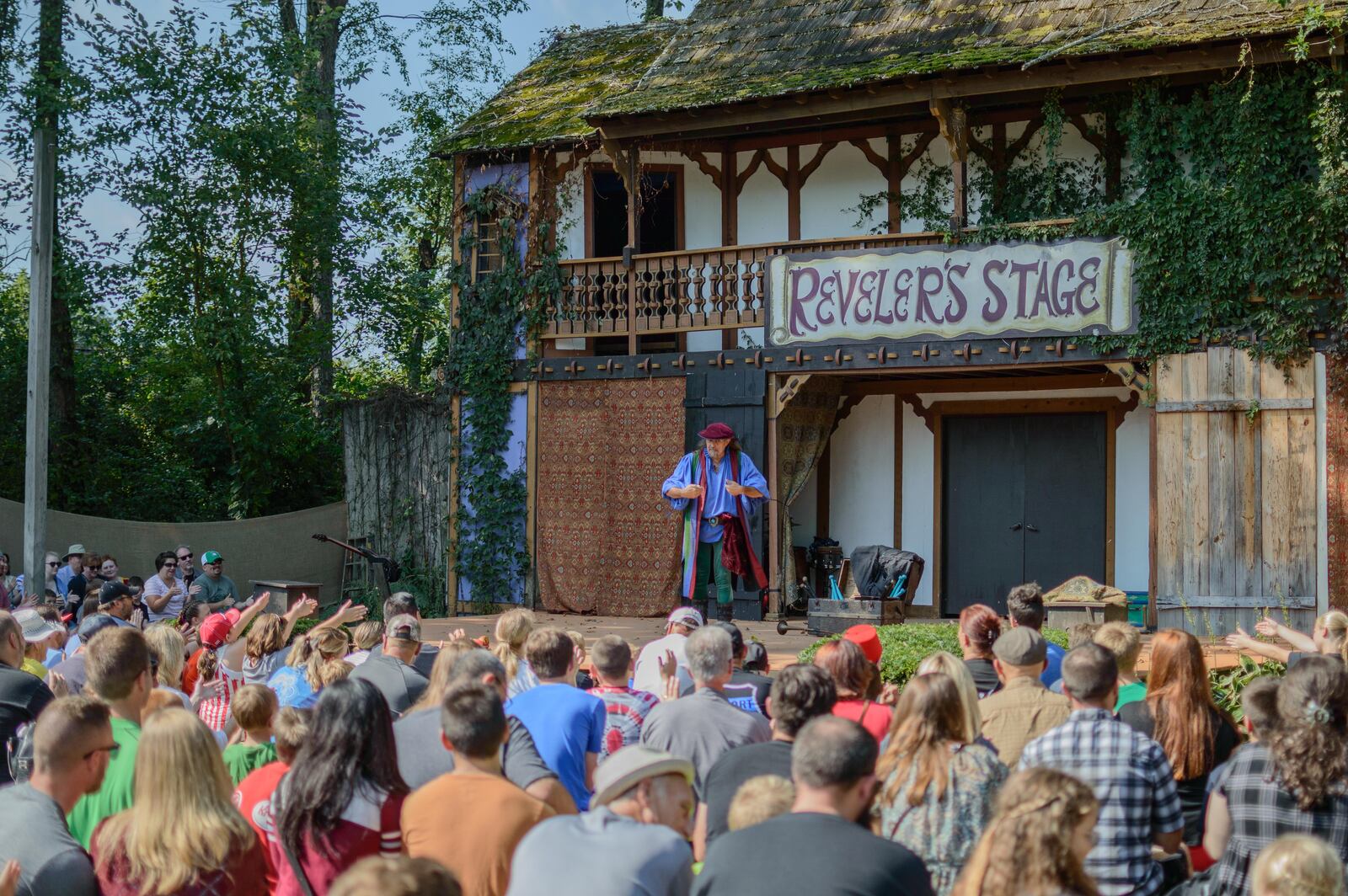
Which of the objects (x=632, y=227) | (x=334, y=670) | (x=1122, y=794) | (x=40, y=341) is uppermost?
(x=632, y=227)

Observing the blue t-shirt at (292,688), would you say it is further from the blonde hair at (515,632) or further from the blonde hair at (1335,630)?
the blonde hair at (1335,630)

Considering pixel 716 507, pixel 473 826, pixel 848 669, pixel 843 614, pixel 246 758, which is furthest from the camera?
pixel 716 507

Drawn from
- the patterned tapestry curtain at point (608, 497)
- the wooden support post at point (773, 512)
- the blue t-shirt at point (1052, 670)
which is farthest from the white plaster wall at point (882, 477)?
the blue t-shirt at point (1052, 670)

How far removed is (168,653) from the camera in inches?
251

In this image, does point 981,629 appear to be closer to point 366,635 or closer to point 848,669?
point 848,669

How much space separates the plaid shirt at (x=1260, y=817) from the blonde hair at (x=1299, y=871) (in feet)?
3.54

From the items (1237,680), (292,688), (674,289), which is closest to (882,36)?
(674,289)

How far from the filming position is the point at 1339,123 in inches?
478

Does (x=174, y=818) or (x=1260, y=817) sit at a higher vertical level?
(x=174, y=818)

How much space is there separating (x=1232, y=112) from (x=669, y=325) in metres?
6.04

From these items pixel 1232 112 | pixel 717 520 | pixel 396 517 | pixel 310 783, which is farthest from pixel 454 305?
pixel 310 783

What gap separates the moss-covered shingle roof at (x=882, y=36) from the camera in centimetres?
1286

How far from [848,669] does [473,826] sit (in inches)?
79.2

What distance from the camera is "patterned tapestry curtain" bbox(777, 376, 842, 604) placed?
1519cm
